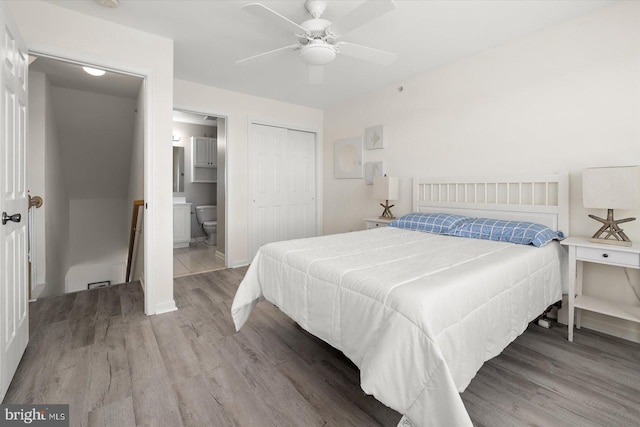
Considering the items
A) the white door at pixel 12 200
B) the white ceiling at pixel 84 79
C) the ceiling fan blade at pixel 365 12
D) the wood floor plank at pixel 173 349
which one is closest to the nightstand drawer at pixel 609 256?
the ceiling fan blade at pixel 365 12

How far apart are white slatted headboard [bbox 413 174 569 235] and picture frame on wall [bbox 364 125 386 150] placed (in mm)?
807

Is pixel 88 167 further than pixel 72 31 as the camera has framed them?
Yes

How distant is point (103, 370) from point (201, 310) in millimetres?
968

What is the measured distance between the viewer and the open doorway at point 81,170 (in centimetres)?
330

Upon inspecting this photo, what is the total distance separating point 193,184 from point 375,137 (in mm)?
4153

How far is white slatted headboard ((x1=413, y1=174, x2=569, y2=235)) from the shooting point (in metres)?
2.51

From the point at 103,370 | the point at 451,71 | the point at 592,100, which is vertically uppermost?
the point at 451,71

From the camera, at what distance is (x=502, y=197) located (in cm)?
293

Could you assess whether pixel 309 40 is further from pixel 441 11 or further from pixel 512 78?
pixel 512 78

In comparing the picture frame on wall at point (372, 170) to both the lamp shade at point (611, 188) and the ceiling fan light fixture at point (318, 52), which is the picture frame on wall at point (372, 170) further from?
the lamp shade at point (611, 188)

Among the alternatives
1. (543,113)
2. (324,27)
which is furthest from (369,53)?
(543,113)

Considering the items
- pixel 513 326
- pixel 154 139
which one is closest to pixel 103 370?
pixel 154 139

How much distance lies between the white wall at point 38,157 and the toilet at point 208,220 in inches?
106

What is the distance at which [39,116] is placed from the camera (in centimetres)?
331
